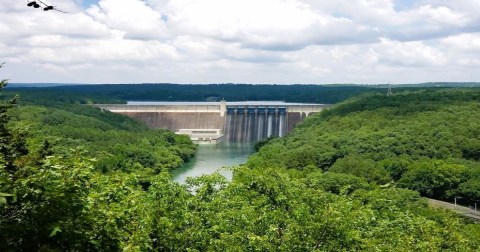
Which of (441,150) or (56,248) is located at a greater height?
(56,248)

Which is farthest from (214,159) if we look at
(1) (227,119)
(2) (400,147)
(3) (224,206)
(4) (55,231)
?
(4) (55,231)

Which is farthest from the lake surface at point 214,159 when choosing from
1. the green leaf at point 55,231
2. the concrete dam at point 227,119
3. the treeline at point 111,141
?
the green leaf at point 55,231

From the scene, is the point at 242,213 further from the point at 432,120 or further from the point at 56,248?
the point at 432,120

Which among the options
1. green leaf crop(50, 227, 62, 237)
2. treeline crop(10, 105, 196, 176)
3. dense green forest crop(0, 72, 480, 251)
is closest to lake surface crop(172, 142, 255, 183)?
treeline crop(10, 105, 196, 176)

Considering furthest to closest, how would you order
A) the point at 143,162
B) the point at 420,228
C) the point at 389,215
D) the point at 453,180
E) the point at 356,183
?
1. the point at 143,162
2. the point at 453,180
3. the point at 356,183
4. the point at 389,215
5. the point at 420,228

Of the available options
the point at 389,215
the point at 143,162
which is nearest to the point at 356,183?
the point at 389,215

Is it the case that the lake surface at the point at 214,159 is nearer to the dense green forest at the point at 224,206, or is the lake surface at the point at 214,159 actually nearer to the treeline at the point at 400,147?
the treeline at the point at 400,147

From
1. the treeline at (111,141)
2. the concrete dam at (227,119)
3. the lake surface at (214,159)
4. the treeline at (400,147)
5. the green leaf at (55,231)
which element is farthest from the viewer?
the concrete dam at (227,119)
